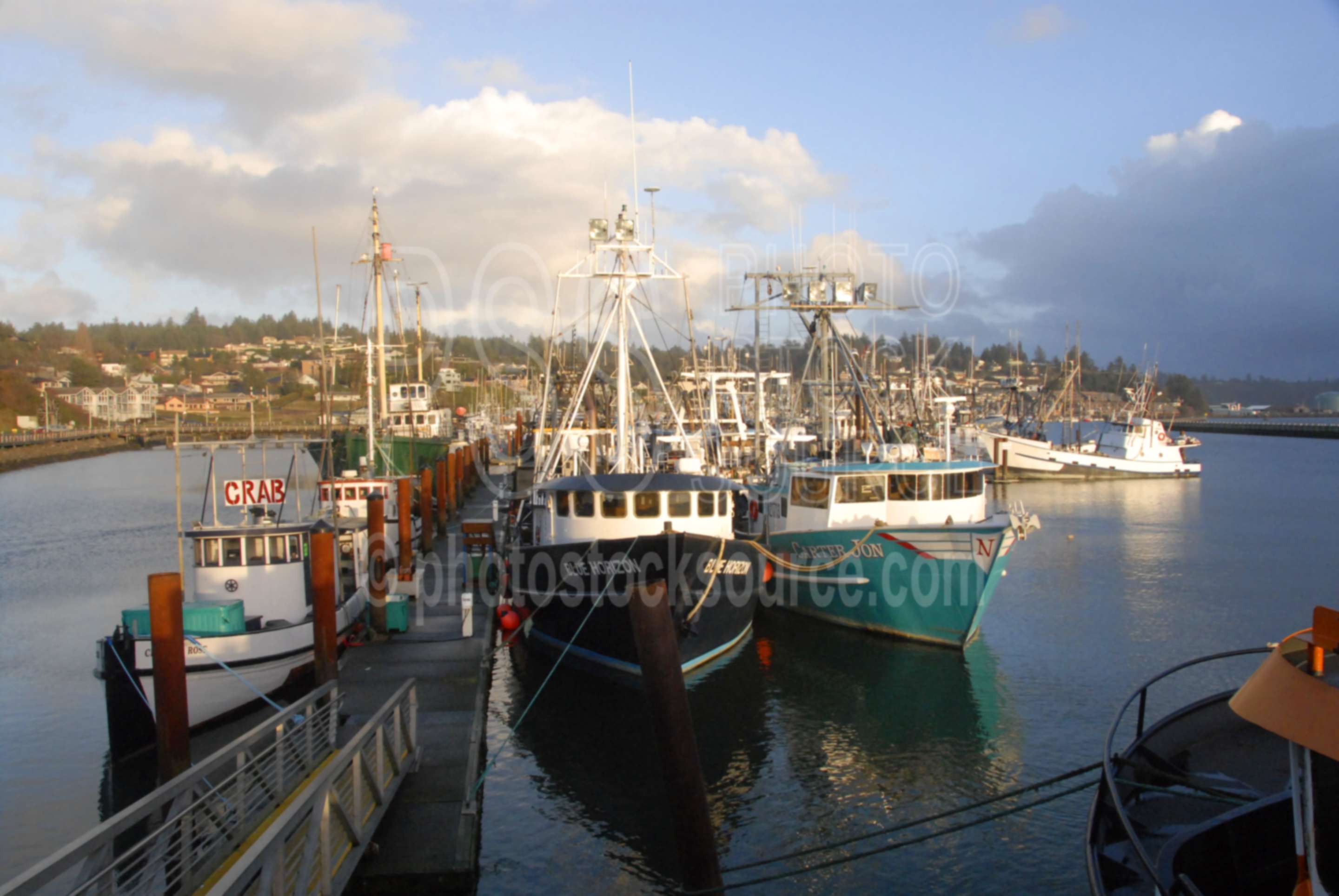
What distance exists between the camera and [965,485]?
882 inches

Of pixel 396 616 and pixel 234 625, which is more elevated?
pixel 234 625

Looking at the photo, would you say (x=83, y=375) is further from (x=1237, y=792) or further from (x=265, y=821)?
(x=1237, y=792)

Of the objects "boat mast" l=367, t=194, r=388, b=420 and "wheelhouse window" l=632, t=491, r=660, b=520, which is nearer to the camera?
"wheelhouse window" l=632, t=491, r=660, b=520

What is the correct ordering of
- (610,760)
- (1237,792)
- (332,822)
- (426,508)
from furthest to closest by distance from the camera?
(426,508) < (610,760) < (332,822) < (1237,792)

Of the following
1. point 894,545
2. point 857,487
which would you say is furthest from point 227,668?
point 857,487

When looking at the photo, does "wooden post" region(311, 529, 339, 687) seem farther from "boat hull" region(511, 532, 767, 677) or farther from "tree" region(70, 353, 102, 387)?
"tree" region(70, 353, 102, 387)

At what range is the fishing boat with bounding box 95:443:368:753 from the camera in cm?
1426

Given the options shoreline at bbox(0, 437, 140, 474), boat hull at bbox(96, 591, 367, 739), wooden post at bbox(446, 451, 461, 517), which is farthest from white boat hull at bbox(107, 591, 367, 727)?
shoreline at bbox(0, 437, 140, 474)

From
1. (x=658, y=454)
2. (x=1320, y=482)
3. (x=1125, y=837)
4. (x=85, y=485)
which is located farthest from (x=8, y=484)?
(x=1320, y=482)

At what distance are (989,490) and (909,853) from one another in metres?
53.0

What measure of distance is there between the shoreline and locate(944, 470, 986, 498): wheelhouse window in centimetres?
8134

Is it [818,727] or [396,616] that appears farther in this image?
[396,616]

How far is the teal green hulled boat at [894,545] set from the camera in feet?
64.9

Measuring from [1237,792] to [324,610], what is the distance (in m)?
12.5
